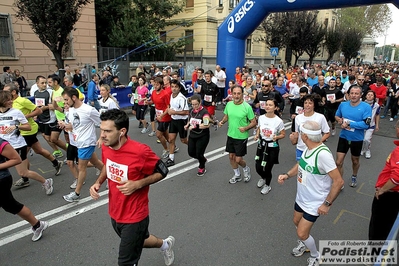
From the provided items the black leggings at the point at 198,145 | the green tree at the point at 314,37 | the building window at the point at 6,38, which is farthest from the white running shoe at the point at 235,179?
the green tree at the point at 314,37

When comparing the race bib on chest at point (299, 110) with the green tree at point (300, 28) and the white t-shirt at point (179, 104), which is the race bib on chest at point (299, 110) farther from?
the green tree at point (300, 28)

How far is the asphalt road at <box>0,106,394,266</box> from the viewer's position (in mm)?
3346

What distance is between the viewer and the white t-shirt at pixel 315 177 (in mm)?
2820

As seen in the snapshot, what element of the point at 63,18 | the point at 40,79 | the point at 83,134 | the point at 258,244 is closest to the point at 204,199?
the point at 258,244

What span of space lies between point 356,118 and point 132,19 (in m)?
17.0

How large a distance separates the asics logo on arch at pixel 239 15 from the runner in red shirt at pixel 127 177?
30.9 ft

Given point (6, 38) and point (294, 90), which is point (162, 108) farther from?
point (6, 38)

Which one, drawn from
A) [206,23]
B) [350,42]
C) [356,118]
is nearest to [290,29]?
[206,23]

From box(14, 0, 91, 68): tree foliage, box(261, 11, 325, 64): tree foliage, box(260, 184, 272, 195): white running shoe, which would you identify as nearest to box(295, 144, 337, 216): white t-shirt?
box(260, 184, 272, 195): white running shoe

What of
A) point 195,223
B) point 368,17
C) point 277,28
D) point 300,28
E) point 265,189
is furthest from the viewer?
point 368,17

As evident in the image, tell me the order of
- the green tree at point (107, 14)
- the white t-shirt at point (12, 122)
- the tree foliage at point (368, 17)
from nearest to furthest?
1. the white t-shirt at point (12, 122)
2. the green tree at point (107, 14)
3. the tree foliage at point (368, 17)

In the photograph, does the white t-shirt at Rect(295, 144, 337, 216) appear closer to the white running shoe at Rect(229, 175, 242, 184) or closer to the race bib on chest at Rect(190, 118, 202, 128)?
the white running shoe at Rect(229, 175, 242, 184)

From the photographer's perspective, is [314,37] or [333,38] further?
[333,38]

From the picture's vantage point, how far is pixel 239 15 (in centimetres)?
1098
